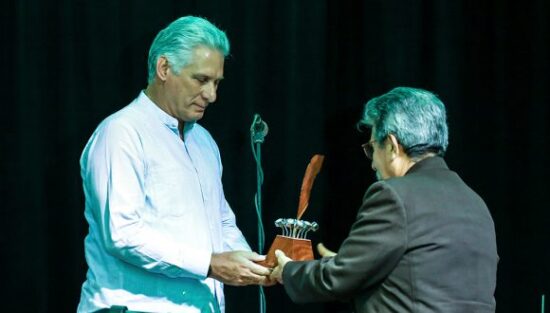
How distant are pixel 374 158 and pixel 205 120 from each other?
96 cm

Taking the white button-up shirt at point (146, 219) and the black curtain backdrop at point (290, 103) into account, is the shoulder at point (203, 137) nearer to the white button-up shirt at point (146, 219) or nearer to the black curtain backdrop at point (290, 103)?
the white button-up shirt at point (146, 219)

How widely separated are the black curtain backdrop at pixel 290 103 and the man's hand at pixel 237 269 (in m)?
0.67

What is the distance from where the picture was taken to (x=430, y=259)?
86.3 inches

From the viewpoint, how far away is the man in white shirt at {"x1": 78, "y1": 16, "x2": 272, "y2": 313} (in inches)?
96.2

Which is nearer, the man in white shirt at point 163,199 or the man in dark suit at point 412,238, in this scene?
the man in dark suit at point 412,238

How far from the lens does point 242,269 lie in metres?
2.54

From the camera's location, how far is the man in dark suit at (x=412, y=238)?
218cm

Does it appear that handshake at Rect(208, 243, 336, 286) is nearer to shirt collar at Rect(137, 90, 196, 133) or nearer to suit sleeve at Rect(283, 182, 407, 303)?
suit sleeve at Rect(283, 182, 407, 303)

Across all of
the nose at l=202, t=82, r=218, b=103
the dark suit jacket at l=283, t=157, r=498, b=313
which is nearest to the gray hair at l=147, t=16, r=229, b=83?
the nose at l=202, t=82, r=218, b=103

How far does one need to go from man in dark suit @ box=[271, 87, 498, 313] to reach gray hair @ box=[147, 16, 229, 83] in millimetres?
638

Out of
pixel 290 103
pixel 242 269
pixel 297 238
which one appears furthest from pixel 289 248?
pixel 290 103

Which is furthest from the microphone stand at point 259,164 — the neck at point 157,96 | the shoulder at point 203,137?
the neck at point 157,96

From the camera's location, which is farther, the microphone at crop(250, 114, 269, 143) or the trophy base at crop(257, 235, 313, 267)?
the microphone at crop(250, 114, 269, 143)

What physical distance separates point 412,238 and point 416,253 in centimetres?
4
